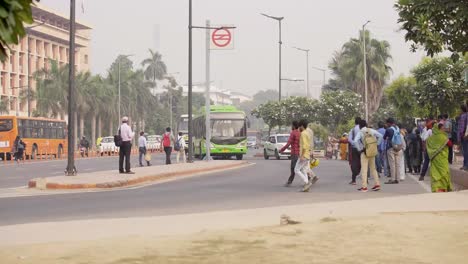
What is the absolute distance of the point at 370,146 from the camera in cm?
1792

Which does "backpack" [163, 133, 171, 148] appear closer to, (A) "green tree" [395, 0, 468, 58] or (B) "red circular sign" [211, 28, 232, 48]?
(B) "red circular sign" [211, 28, 232, 48]

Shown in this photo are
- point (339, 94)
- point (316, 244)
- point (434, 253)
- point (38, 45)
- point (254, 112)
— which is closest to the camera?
point (434, 253)

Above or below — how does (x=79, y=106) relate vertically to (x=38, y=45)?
below

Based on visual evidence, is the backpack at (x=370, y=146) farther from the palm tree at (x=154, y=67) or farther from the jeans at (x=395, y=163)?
the palm tree at (x=154, y=67)

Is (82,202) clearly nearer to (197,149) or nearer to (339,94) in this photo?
(197,149)

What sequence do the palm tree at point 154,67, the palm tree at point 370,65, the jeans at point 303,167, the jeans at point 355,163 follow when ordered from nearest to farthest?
1. the jeans at point 303,167
2. the jeans at point 355,163
3. the palm tree at point 370,65
4. the palm tree at point 154,67

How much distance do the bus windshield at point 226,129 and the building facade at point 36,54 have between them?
5047 cm

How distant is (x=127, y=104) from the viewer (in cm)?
9419

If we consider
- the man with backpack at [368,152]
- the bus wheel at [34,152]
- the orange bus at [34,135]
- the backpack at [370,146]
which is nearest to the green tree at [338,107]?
the orange bus at [34,135]

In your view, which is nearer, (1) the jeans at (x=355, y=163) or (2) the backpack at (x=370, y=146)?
(2) the backpack at (x=370, y=146)

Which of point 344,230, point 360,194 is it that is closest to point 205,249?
point 344,230

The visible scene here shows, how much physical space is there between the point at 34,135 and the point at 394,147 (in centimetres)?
3641

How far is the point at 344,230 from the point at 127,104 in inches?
3356

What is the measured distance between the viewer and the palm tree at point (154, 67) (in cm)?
12406
